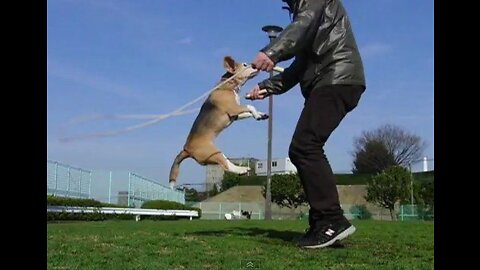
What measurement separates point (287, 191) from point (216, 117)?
1071 inches

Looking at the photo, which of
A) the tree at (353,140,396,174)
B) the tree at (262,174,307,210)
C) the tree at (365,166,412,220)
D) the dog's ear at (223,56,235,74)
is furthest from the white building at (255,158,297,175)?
the tree at (353,140,396,174)

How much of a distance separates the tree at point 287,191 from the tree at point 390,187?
15.2ft

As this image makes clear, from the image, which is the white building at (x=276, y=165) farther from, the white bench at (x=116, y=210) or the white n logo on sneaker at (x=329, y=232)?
the white n logo on sneaker at (x=329, y=232)

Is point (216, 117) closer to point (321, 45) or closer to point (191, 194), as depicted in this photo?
point (321, 45)

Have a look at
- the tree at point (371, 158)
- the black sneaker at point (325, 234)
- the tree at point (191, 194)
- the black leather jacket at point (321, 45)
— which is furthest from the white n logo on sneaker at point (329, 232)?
the tree at point (371, 158)

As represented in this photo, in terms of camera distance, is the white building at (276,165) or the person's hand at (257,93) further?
the white building at (276,165)

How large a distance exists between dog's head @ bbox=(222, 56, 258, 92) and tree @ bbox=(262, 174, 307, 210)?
24.9 metres

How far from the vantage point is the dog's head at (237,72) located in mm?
7548

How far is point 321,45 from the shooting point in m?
4.84

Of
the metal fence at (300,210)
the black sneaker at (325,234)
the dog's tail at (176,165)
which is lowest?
the metal fence at (300,210)

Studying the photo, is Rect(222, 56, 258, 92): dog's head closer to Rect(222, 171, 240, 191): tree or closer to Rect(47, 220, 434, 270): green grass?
Rect(222, 171, 240, 191): tree

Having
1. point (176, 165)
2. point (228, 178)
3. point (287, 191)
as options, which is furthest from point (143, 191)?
point (287, 191)
